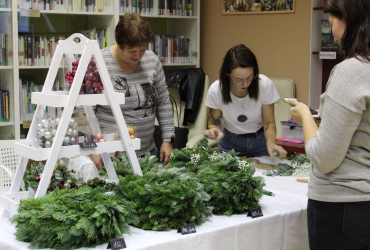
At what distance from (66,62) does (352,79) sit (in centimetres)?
108

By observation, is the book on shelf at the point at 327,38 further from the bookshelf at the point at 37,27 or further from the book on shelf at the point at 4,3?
the book on shelf at the point at 4,3

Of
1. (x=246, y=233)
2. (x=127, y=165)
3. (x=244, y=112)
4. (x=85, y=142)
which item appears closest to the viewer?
(x=85, y=142)

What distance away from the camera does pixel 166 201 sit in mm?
1727

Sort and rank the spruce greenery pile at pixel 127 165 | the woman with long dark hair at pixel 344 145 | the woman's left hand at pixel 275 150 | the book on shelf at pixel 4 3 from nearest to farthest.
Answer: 1. the woman with long dark hair at pixel 344 145
2. the spruce greenery pile at pixel 127 165
3. the woman's left hand at pixel 275 150
4. the book on shelf at pixel 4 3

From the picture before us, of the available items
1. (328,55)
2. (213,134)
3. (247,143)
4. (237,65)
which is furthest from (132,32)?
(328,55)

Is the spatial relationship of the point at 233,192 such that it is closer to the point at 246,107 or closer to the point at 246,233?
the point at 246,233

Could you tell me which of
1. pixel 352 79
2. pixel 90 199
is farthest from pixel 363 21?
pixel 90 199

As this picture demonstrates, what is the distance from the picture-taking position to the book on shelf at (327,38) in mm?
4102

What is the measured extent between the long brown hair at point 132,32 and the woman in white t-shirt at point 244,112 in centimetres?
59

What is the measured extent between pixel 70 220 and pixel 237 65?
1500 millimetres

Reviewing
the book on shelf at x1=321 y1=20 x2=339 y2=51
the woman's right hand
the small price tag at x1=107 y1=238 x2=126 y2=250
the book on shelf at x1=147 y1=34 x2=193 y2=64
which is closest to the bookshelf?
the book on shelf at x1=147 y1=34 x2=193 y2=64

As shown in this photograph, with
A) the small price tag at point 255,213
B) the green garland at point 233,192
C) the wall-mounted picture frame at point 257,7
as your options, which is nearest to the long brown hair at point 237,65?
the green garland at point 233,192

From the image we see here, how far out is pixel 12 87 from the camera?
415 centimetres

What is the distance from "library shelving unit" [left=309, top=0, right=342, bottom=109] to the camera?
417 cm
